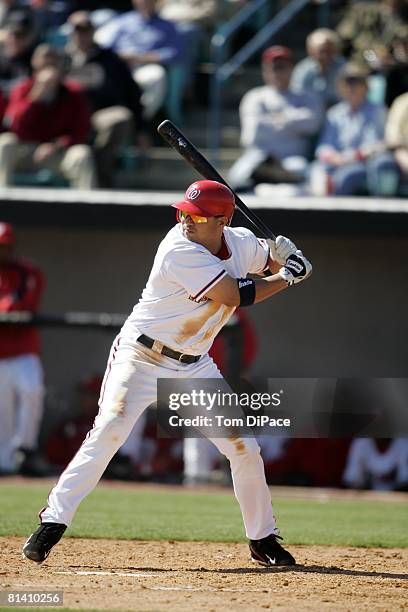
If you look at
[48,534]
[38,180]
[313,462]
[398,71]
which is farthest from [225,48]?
Result: [48,534]

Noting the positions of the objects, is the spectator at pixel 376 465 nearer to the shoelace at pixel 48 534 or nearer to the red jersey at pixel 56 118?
the red jersey at pixel 56 118

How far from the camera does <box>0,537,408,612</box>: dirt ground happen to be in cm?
475

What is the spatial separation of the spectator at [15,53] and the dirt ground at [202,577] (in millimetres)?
6561

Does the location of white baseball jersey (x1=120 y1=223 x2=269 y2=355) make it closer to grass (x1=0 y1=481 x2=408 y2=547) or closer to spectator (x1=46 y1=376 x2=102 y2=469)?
grass (x1=0 y1=481 x2=408 y2=547)

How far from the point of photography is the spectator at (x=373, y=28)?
1115 centimetres

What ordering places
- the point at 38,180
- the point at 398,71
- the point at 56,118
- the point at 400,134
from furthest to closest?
the point at 38,180
the point at 398,71
the point at 56,118
the point at 400,134

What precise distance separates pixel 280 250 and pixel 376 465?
187 inches

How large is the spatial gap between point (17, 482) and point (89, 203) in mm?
2740

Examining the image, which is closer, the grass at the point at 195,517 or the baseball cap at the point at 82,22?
the grass at the point at 195,517

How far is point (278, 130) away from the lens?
10750 millimetres

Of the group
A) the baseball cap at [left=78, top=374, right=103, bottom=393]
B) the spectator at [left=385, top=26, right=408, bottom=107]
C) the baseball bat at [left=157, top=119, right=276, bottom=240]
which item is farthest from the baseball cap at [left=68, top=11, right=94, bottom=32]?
the baseball bat at [left=157, top=119, right=276, bottom=240]

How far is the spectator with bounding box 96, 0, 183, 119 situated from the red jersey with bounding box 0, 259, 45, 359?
2.47 m

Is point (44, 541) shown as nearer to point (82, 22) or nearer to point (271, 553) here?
point (271, 553)

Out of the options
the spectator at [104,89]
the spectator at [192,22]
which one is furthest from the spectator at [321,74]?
the spectator at [104,89]
